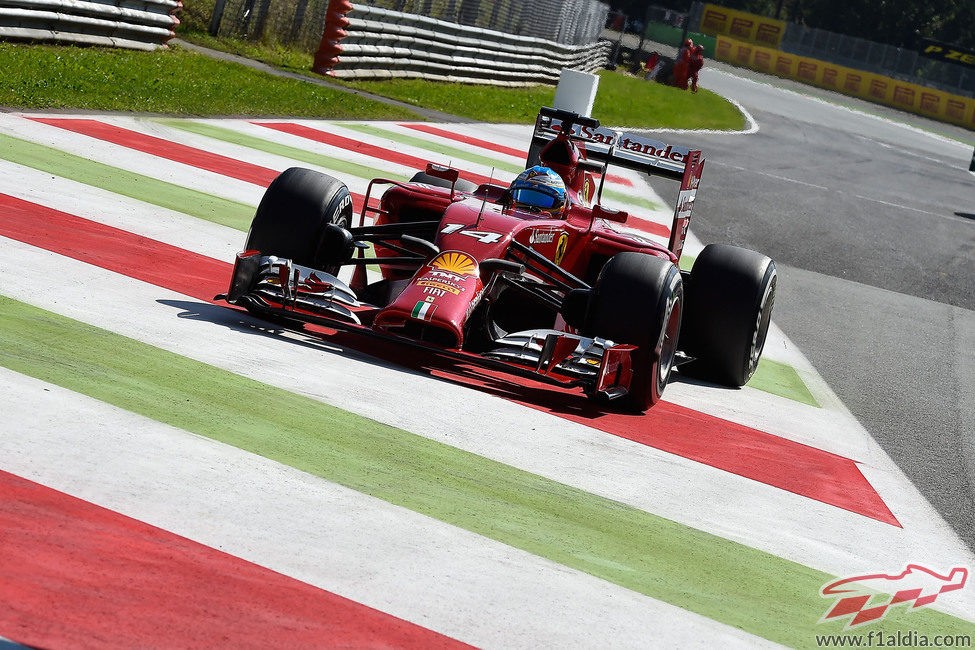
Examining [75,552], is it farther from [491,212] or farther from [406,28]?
[406,28]

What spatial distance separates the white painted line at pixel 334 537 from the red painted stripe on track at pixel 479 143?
555 inches

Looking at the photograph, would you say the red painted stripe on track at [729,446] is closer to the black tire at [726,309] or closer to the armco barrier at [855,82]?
the black tire at [726,309]

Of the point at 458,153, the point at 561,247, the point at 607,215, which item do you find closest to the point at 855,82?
the point at 458,153

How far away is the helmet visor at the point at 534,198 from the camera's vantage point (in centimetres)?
810

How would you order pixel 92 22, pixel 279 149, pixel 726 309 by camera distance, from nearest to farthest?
pixel 726 309 < pixel 279 149 < pixel 92 22

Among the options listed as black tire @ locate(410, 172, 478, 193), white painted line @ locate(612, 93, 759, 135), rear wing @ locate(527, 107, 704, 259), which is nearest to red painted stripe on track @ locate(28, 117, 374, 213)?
black tire @ locate(410, 172, 478, 193)

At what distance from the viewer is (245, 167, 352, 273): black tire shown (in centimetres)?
740

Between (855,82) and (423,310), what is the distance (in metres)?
67.1

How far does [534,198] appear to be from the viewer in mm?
8109

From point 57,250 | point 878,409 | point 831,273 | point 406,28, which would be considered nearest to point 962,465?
point 878,409

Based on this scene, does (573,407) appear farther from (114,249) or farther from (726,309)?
(114,249)

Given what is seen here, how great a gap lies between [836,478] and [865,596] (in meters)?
1.75

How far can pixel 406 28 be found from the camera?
78.4 ft

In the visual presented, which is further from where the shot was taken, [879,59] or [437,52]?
[879,59]
